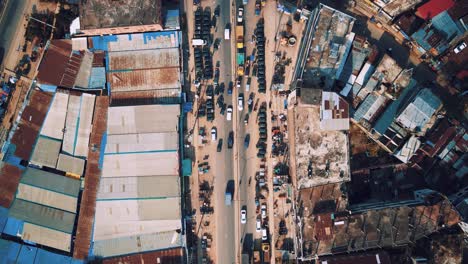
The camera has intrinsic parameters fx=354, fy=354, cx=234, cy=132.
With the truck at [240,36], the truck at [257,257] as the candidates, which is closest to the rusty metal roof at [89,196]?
the truck at [240,36]

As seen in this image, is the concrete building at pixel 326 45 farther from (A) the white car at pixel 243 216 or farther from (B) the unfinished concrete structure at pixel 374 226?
(A) the white car at pixel 243 216

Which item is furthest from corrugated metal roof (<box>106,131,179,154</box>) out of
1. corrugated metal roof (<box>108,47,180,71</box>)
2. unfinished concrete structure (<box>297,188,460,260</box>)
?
unfinished concrete structure (<box>297,188,460,260</box>)

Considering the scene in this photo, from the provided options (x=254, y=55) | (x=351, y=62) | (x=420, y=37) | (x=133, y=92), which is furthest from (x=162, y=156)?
(x=420, y=37)

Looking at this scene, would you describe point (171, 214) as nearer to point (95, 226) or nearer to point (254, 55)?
point (95, 226)

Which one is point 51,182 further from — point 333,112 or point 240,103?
point 333,112


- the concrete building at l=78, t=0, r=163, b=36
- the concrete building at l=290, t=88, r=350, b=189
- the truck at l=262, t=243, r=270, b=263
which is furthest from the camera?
the truck at l=262, t=243, r=270, b=263

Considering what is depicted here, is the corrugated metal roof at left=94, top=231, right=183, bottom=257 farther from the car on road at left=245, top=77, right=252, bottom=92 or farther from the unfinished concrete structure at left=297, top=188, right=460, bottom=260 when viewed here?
the car on road at left=245, top=77, right=252, bottom=92
